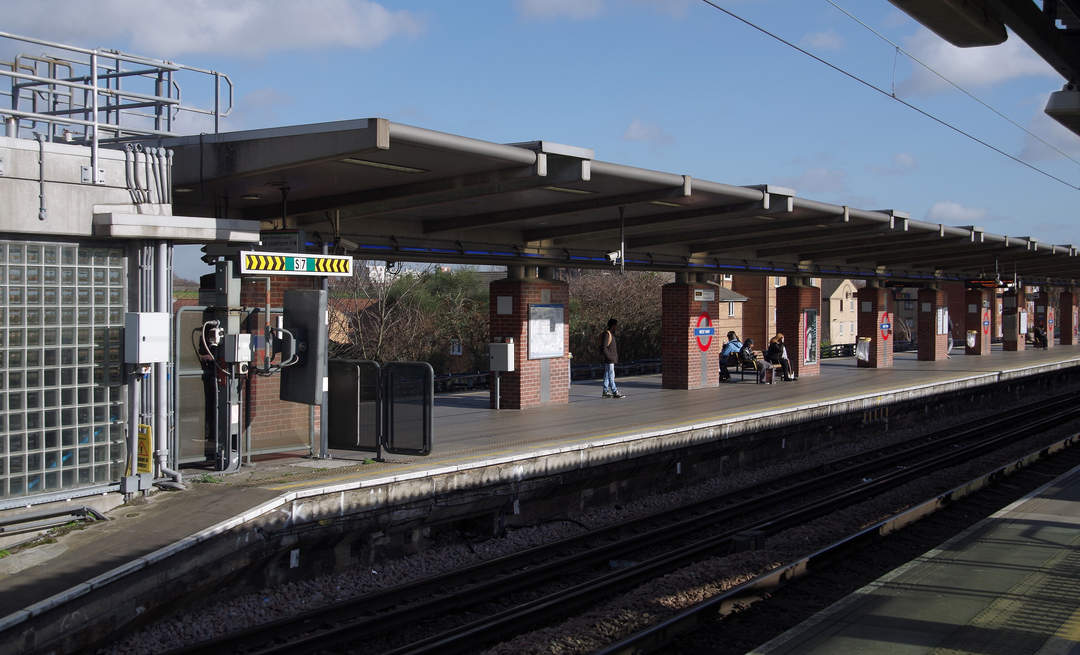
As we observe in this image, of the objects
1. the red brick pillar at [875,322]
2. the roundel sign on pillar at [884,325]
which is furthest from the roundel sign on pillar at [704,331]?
the roundel sign on pillar at [884,325]

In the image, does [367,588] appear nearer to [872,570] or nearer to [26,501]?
[26,501]

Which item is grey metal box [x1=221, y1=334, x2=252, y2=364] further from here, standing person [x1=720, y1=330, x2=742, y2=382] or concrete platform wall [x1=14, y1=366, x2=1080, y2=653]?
standing person [x1=720, y1=330, x2=742, y2=382]

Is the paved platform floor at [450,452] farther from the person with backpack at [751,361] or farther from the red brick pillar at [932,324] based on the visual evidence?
the red brick pillar at [932,324]

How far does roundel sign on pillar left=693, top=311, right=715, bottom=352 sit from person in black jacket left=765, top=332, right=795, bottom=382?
273cm

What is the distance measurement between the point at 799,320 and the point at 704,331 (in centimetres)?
439

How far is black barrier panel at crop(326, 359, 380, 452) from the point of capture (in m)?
10.6

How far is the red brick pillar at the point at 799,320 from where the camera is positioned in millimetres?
23547

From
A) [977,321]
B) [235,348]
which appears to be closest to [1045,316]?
[977,321]

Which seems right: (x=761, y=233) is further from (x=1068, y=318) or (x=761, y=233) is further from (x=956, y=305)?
(x=956, y=305)

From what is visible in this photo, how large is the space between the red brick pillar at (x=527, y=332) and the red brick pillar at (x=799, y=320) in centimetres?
906

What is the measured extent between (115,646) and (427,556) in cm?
353

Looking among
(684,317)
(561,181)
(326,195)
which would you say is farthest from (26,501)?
(684,317)

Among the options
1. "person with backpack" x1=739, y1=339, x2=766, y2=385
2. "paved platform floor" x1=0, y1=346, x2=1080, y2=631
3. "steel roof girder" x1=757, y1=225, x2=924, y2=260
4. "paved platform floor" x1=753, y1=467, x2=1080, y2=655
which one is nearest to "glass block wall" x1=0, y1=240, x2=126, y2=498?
"paved platform floor" x1=0, y1=346, x2=1080, y2=631

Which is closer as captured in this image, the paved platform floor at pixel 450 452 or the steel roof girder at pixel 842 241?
the paved platform floor at pixel 450 452
